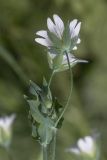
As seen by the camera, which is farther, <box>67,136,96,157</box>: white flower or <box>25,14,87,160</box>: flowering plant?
<box>67,136,96,157</box>: white flower

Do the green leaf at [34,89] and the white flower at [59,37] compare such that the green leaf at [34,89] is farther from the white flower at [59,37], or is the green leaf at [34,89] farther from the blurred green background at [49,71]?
the blurred green background at [49,71]

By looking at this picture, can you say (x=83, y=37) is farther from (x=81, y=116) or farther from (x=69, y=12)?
(x=81, y=116)

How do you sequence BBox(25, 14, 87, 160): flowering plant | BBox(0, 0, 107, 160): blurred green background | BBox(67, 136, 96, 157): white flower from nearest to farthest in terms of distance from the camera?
1. BBox(25, 14, 87, 160): flowering plant
2. BBox(67, 136, 96, 157): white flower
3. BBox(0, 0, 107, 160): blurred green background

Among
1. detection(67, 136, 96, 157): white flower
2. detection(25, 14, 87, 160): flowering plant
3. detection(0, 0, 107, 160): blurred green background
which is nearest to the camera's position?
detection(25, 14, 87, 160): flowering plant

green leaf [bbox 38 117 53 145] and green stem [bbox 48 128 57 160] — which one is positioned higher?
green leaf [bbox 38 117 53 145]

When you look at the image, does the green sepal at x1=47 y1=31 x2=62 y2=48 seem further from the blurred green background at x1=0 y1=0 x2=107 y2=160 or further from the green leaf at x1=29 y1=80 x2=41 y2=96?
the blurred green background at x1=0 y1=0 x2=107 y2=160

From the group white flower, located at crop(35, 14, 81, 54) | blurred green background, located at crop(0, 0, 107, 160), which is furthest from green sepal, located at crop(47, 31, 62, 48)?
blurred green background, located at crop(0, 0, 107, 160)

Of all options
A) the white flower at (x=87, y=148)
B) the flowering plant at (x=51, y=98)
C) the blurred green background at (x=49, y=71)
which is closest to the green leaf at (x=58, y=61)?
the flowering plant at (x=51, y=98)
